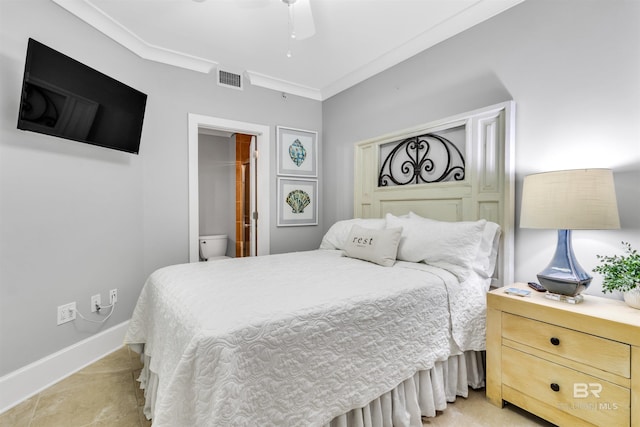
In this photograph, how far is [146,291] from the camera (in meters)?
1.92

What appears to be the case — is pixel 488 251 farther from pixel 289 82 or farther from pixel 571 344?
pixel 289 82

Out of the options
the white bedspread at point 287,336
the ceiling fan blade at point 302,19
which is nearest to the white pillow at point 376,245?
the white bedspread at point 287,336

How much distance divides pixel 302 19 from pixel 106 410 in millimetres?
2727

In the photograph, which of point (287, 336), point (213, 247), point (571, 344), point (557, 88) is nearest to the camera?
point (287, 336)

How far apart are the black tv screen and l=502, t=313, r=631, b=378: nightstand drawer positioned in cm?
302

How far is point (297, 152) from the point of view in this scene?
145 inches

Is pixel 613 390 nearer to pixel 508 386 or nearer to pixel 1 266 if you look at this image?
pixel 508 386

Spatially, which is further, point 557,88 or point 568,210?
point 557,88

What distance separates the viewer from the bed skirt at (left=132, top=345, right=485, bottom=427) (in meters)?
1.41

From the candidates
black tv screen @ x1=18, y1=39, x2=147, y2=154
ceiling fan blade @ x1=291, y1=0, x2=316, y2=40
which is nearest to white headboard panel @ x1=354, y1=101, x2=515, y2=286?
ceiling fan blade @ x1=291, y1=0, x2=316, y2=40

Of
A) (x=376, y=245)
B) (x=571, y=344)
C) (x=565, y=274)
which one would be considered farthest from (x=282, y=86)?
(x=571, y=344)

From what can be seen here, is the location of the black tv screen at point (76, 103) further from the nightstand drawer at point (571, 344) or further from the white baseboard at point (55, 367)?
the nightstand drawer at point (571, 344)

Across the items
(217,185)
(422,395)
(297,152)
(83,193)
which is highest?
(297,152)

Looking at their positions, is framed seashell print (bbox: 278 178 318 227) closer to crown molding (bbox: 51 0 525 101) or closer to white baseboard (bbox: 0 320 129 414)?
crown molding (bbox: 51 0 525 101)
